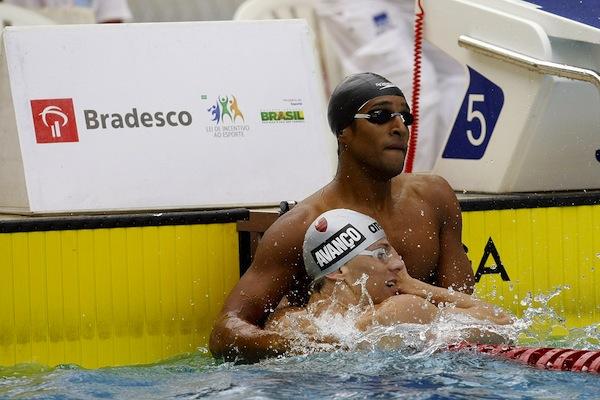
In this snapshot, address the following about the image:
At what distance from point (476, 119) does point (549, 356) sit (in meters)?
1.67

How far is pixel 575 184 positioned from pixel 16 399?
7.14 ft

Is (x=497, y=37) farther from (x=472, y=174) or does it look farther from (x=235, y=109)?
(x=235, y=109)

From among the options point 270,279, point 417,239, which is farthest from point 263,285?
point 417,239

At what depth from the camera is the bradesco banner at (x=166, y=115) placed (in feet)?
14.4

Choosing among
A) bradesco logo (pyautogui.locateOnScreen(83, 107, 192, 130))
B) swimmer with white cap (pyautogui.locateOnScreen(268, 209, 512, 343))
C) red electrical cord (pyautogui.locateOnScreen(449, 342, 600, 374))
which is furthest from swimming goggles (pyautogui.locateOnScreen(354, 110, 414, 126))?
bradesco logo (pyautogui.locateOnScreen(83, 107, 192, 130))

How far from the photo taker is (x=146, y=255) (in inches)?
168

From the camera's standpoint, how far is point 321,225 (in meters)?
3.74

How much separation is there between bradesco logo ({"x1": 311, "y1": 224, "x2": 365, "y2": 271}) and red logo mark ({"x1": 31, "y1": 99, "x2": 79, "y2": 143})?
108 cm

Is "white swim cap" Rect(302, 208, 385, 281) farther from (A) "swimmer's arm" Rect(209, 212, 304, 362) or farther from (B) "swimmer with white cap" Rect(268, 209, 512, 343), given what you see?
(A) "swimmer's arm" Rect(209, 212, 304, 362)

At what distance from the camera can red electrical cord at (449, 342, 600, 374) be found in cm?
333

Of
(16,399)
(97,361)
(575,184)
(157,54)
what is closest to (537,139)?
(575,184)

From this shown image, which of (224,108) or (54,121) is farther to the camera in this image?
(224,108)

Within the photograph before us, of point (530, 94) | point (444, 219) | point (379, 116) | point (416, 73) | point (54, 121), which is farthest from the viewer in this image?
point (416, 73)

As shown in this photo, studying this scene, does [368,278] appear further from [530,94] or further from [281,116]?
[530,94]
